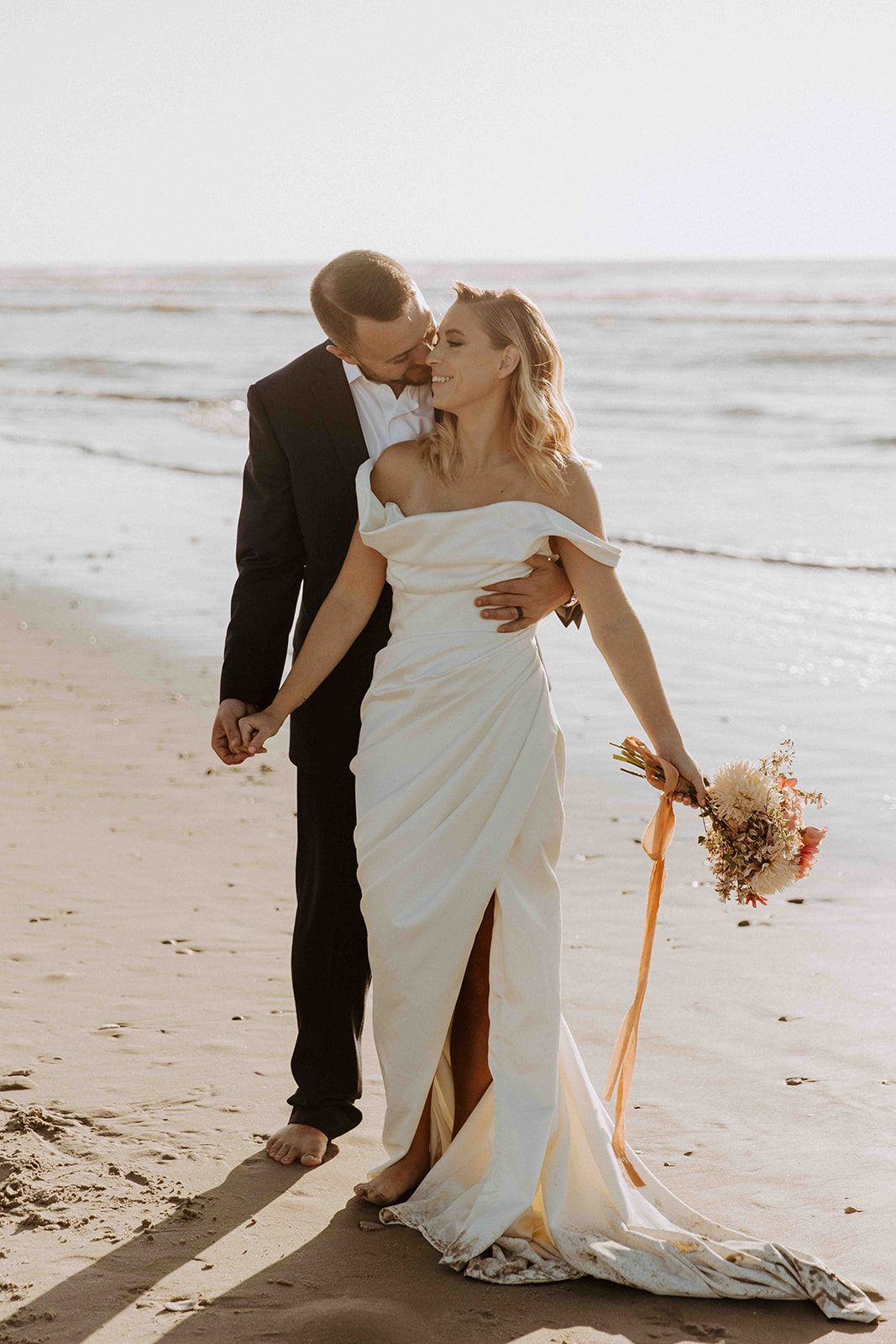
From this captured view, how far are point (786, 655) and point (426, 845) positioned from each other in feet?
19.2

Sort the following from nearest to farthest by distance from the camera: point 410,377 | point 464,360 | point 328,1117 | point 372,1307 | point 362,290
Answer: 1. point 372,1307
2. point 464,360
3. point 362,290
4. point 410,377
5. point 328,1117

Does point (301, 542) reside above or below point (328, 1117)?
above

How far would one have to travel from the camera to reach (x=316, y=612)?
363cm

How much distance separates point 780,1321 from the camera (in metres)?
2.96

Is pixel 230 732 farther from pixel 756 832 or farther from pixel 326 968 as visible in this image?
pixel 756 832

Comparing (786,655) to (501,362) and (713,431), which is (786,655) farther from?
(713,431)

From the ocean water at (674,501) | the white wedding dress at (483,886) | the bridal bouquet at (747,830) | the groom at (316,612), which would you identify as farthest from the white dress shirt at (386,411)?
the ocean water at (674,501)

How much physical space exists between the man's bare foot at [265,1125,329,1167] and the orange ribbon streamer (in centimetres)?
73

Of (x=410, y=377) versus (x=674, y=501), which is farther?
(x=674, y=501)

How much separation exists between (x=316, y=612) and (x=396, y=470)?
0.48 m

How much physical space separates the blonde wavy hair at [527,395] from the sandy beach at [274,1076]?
1.73m

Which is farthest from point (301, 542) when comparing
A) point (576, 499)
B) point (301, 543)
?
point (576, 499)

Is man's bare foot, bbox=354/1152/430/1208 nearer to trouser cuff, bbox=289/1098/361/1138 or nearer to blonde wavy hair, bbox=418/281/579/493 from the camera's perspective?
trouser cuff, bbox=289/1098/361/1138

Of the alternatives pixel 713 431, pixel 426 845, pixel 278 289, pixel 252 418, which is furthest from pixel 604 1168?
pixel 278 289
